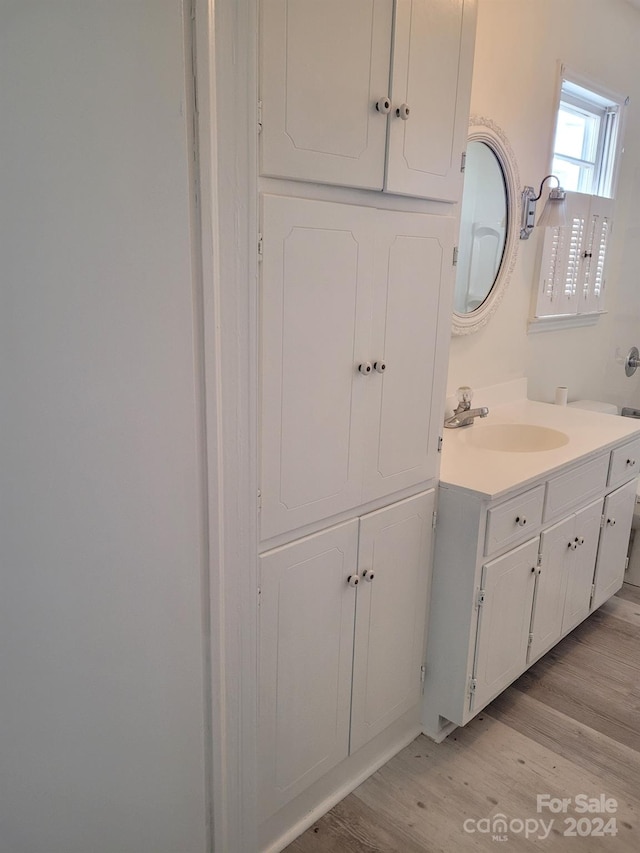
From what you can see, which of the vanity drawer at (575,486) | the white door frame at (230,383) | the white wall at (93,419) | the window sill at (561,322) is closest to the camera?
the white wall at (93,419)

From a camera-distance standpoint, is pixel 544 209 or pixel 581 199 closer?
pixel 544 209

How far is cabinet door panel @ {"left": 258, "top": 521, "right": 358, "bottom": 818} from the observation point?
1363mm

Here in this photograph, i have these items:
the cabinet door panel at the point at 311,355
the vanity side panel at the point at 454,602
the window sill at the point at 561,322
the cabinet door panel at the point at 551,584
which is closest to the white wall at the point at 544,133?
the window sill at the point at 561,322

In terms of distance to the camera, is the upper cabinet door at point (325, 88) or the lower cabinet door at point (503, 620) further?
the lower cabinet door at point (503, 620)

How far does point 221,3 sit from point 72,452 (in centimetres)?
72

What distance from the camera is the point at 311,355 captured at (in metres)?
1.29

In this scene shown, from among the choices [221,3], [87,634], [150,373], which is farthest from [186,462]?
[221,3]

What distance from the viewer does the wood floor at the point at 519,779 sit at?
1.60 m

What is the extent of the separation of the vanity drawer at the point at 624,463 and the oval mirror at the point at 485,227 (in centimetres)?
69

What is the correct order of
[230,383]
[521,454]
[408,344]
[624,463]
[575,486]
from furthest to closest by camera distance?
[624,463] < [575,486] < [521,454] < [408,344] < [230,383]

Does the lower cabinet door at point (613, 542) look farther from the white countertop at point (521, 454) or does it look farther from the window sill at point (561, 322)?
the window sill at point (561, 322)

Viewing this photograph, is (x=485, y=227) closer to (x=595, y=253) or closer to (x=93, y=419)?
(x=595, y=253)

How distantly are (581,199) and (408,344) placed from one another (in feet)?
5.78

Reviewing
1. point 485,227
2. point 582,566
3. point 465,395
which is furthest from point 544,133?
point 582,566
